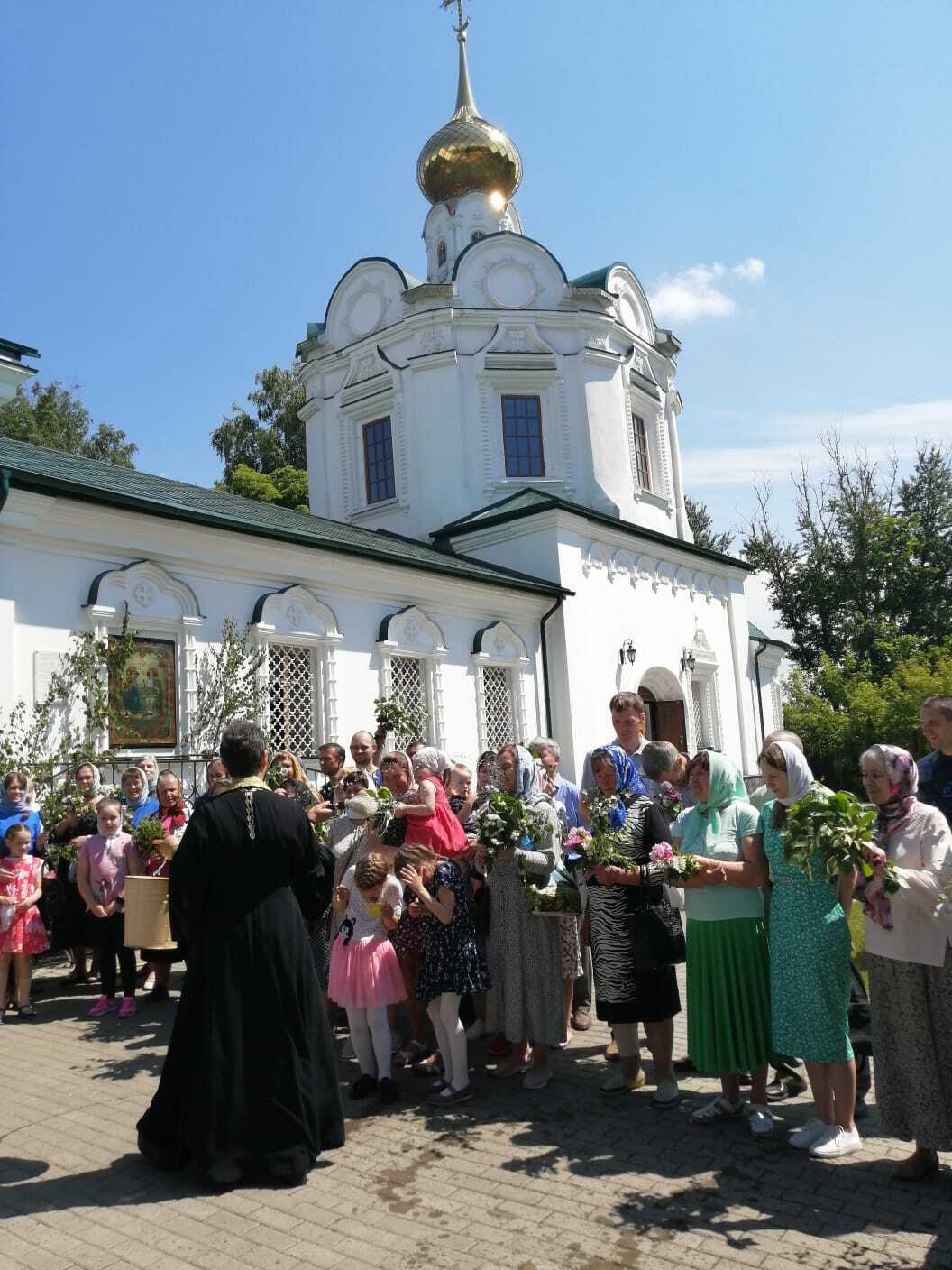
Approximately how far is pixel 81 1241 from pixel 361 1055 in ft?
5.89

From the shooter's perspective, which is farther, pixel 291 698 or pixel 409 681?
pixel 409 681

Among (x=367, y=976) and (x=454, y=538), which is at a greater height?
(x=454, y=538)

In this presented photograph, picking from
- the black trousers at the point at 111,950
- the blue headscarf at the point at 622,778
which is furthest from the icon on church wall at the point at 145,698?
the blue headscarf at the point at 622,778

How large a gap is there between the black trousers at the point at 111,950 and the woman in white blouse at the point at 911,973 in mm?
5297

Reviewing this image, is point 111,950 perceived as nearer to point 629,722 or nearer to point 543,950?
point 543,950

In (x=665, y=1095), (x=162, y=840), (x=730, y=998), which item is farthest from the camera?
(x=162, y=840)

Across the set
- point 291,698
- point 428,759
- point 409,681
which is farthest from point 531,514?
point 428,759

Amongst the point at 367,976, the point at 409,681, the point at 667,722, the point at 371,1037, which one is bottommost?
the point at 371,1037

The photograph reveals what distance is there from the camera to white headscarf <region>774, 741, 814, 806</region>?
414 centimetres

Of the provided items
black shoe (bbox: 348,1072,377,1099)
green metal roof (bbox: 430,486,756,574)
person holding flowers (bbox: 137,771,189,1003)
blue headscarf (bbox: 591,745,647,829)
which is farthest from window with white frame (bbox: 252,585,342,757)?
blue headscarf (bbox: 591,745,647,829)

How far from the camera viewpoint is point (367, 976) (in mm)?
4938

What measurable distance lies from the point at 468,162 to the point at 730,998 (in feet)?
65.7

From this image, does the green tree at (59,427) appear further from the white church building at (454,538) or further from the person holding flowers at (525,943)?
the person holding flowers at (525,943)

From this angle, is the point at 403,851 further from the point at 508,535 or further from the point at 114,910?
the point at 508,535
